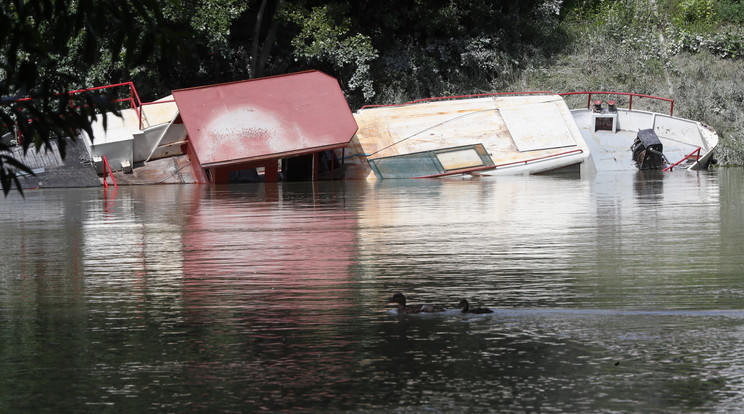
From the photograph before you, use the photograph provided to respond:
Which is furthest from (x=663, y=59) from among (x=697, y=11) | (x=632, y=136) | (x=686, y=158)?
(x=686, y=158)

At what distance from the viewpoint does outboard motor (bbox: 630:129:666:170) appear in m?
31.7

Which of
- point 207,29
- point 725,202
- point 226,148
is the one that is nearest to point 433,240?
point 725,202

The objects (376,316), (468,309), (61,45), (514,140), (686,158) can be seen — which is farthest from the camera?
(686,158)

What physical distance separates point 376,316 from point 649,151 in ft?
82.1

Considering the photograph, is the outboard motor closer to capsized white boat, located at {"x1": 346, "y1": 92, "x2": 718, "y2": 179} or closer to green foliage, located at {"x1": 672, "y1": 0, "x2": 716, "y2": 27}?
capsized white boat, located at {"x1": 346, "y1": 92, "x2": 718, "y2": 179}

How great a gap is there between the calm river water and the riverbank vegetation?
21649mm

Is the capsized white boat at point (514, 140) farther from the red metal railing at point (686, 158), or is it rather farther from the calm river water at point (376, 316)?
the calm river water at point (376, 316)

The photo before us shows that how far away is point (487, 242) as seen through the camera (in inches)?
519

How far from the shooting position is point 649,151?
31688 mm

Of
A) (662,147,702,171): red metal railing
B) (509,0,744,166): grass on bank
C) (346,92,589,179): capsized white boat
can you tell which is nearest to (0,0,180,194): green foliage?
(346,92,589,179): capsized white boat

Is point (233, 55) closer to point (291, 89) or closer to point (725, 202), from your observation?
point (291, 89)

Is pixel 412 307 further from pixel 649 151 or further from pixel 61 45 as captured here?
pixel 649 151

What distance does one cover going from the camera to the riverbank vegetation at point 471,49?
3791 cm

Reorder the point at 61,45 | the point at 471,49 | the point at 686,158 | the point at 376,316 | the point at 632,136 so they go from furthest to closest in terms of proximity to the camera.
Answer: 1. the point at 471,49
2. the point at 632,136
3. the point at 686,158
4. the point at 376,316
5. the point at 61,45
